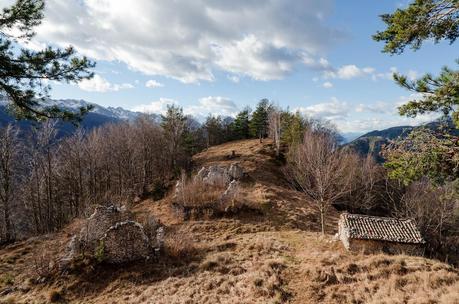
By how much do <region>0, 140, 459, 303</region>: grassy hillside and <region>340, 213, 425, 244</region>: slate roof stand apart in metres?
1.53

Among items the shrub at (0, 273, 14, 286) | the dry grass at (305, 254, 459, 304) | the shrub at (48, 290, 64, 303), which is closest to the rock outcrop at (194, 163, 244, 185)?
the shrub at (0, 273, 14, 286)

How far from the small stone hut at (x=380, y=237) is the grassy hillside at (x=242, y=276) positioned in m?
1.19

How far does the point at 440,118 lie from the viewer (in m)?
7.34

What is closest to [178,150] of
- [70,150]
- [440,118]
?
[70,150]

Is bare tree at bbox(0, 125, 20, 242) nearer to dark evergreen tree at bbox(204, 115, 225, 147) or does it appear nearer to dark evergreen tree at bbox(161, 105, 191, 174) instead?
dark evergreen tree at bbox(161, 105, 191, 174)

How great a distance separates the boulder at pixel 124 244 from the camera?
1464 centimetres

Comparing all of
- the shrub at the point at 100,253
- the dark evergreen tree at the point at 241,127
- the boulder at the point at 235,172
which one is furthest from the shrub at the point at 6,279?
the dark evergreen tree at the point at 241,127

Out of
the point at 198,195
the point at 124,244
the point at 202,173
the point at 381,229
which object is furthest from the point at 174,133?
the point at 381,229

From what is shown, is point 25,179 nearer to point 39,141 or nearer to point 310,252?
point 39,141

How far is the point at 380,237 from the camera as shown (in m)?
17.2

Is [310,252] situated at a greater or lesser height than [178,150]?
lesser

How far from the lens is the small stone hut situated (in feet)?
55.7

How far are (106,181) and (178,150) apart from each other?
11.8m

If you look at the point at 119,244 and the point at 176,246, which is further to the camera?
the point at 176,246
